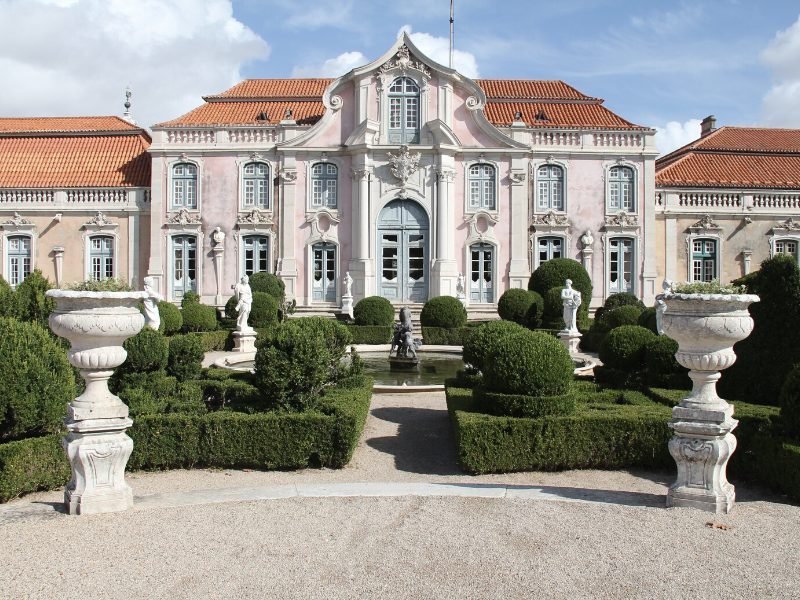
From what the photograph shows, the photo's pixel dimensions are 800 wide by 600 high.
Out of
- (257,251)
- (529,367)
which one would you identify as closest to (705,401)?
(529,367)

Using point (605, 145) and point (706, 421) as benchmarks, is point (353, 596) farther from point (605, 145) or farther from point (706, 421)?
point (605, 145)

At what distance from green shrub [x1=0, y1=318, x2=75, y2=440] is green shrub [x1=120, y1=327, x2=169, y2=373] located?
230cm

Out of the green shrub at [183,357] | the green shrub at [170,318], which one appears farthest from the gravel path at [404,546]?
the green shrub at [170,318]

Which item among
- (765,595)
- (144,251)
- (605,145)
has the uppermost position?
(605,145)

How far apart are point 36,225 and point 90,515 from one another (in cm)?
2373

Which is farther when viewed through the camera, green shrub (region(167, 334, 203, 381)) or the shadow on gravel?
green shrub (region(167, 334, 203, 381))

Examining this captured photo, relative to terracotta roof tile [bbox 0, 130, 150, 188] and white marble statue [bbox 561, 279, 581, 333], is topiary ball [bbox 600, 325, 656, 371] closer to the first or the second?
white marble statue [bbox 561, 279, 581, 333]

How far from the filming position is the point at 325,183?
2661 centimetres

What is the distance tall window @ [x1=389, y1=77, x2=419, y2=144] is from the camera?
2633 centimetres

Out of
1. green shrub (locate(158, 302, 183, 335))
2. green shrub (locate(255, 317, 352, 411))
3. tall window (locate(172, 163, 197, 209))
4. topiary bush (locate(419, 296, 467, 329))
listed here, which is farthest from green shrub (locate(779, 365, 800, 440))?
tall window (locate(172, 163, 197, 209))

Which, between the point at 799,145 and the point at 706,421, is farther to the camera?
the point at 799,145

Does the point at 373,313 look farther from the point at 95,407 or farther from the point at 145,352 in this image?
the point at 95,407

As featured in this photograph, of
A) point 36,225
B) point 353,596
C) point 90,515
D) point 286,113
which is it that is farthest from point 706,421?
point 36,225

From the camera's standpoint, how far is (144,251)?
27.2m
